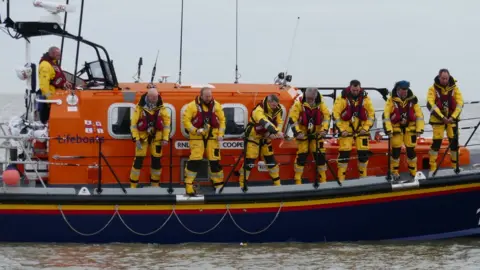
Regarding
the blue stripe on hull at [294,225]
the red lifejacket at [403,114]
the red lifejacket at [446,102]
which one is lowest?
the blue stripe on hull at [294,225]

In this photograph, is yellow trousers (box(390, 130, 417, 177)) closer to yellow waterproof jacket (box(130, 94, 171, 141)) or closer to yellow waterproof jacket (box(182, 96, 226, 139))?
yellow waterproof jacket (box(182, 96, 226, 139))

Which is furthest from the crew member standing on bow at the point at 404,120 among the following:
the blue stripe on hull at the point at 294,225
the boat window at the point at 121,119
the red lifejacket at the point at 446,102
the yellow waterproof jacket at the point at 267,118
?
the boat window at the point at 121,119

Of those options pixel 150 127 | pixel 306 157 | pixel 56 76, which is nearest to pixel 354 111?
pixel 306 157

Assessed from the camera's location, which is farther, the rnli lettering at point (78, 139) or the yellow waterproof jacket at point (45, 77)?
the yellow waterproof jacket at point (45, 77)

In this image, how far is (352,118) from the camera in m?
11.4

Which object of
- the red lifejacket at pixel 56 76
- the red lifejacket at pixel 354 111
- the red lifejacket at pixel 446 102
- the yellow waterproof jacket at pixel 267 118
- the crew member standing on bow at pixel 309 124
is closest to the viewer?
the yellow waterproof jacket at pixel 267 118

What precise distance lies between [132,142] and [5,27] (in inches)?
86.0

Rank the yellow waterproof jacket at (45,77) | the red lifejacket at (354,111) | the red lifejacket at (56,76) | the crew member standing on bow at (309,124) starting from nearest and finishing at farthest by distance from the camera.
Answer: the crew member standing on bow at (309,124)
the red lifejacket at (354,111)
the yellow waterproof jacket at (45,77)
the red lifejacket at (56,76)

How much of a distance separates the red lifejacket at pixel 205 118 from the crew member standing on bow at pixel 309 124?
99 cm

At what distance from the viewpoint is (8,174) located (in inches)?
425

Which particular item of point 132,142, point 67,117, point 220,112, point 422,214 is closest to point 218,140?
point 220,112

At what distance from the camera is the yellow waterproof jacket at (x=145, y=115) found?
11000 millimetres

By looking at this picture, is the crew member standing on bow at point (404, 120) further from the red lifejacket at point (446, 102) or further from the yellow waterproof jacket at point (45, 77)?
the yellow waterproof jacket at point (45, 77)

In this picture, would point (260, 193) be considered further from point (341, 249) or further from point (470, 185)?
point (470, 185)
